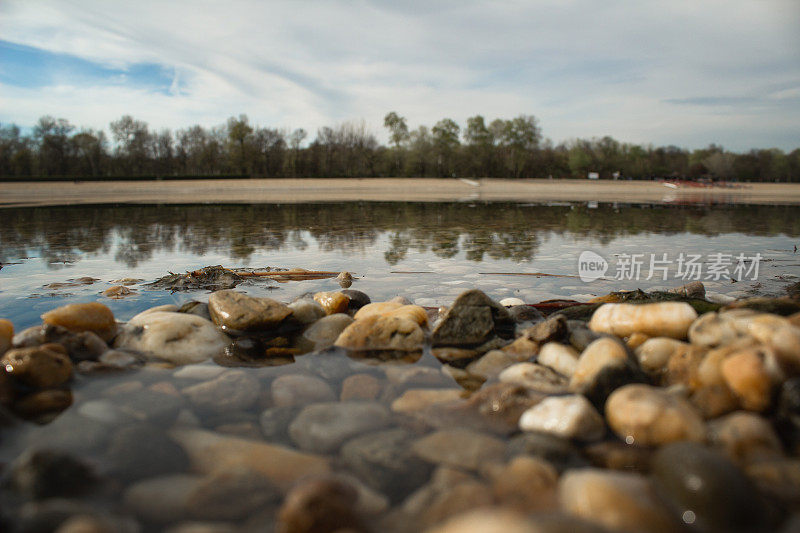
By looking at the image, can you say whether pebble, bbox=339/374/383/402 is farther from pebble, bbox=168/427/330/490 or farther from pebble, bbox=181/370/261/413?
pebble, bbox=168/427/330/490

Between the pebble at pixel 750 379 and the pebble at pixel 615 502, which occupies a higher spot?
the pebble at pixel 750 379

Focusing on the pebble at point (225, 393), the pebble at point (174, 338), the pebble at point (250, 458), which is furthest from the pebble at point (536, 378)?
the pebble at point (174, 338)

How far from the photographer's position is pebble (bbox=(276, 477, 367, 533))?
4.96ft

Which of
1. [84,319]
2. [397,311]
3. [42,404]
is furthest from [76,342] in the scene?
[397,311]

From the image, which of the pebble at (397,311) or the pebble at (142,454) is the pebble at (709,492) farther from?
the pebble at (397,311)

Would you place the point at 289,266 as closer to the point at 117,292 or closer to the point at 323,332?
the point at 117,292

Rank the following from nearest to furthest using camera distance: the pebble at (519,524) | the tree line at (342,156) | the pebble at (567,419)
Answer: the pebble at (519,524), the pebble at (567,419), the tree line at (342,156)

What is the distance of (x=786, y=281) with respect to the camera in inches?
211

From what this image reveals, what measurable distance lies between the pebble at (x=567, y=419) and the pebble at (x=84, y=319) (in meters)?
2.90

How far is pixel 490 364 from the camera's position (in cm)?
308

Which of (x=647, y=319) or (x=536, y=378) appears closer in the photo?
(x=536, y=378)

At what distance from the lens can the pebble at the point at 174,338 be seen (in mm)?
3189

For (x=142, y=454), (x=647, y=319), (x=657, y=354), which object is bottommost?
(x=142, y=454)

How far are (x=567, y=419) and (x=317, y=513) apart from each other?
122 cm
